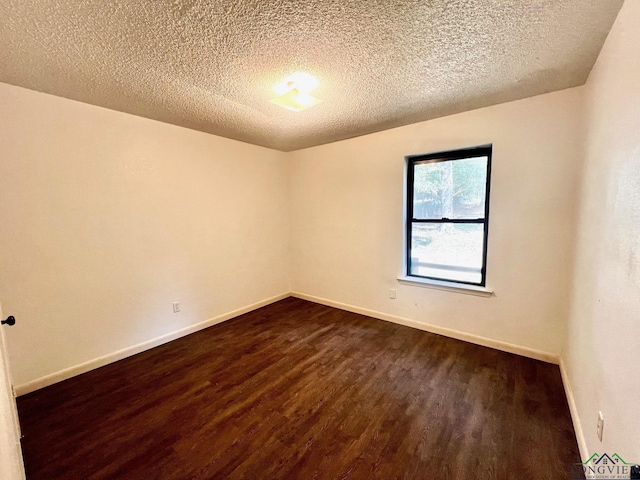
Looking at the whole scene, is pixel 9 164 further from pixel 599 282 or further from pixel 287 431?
pixel 599 282

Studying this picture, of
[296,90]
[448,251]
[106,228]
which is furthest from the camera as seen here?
[448,251]

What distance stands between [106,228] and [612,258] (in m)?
3.63

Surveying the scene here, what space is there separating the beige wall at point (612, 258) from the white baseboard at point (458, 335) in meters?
0.64

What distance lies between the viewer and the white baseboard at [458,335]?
242 cm

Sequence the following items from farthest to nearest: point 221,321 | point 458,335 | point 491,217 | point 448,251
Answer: point 221,321 < point 448,251 < point 458,335 < point 491,217

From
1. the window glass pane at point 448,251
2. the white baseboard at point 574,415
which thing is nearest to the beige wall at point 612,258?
the white baseboard at point 574,415

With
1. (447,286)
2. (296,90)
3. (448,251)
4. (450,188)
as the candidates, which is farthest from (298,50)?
(447,286)

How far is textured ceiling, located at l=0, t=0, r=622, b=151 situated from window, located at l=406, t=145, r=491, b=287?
637 mm

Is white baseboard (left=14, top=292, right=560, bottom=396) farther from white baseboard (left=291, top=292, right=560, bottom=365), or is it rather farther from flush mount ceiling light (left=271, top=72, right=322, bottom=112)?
flush mount ceiling light (left=271, top=72, right=322, bottom=112)

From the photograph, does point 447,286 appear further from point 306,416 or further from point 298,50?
point 298,50

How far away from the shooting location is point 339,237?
3.81 metres

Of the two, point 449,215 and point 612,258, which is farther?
point 449,215

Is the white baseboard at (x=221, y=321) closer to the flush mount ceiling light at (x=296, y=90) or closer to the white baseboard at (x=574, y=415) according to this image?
the white baseboard at (x=574, y=415)

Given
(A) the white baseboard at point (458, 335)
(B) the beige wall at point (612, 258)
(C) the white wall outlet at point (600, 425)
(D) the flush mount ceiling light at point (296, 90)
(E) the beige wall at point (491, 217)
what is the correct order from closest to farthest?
(B) the beige wall at point (612, 258) < (C) the white wall outlet at point (600, 425) < (D) the flush mount ceiling light at point (296, 90) < (E) the beige wall at point (491, 217) < (A) the white baseboard at point (458, 335)
